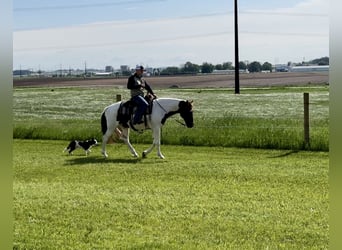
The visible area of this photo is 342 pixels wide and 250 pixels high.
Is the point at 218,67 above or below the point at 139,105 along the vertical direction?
above

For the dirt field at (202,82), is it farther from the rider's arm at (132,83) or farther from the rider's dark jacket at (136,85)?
the rider's arm at (132,83)

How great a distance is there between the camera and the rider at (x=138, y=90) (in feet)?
42.2

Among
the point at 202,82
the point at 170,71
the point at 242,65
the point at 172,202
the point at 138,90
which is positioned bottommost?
the point at 172,202

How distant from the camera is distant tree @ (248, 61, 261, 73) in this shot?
2977 inches

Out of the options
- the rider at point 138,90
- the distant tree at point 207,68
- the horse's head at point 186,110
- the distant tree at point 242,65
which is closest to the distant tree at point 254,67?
the distant tree at point 242,65

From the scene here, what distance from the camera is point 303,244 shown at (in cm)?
529

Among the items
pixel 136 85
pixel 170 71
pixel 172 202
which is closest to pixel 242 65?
pixel 170 71

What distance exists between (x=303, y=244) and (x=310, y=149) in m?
9.18

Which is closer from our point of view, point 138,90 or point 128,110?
point 138,90

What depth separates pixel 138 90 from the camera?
43.4 ft

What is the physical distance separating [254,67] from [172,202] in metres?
71.2

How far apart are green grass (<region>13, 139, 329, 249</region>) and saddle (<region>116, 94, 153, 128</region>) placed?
1.15 m

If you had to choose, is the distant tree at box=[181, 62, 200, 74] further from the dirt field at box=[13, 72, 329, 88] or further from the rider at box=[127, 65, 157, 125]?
the rider at box=[127, 65, 157, 125]

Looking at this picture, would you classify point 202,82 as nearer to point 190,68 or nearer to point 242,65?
point 242,65
